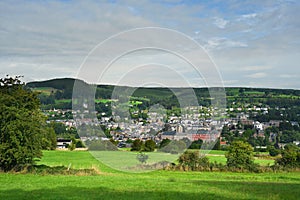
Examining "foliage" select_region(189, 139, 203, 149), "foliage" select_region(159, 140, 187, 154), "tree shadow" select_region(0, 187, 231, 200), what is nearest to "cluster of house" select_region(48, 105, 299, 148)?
"foliage" select_region(189, 139, 203, 149)

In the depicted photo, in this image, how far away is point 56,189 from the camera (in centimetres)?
1992

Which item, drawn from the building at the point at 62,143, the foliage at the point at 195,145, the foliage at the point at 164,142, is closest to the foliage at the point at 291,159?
the foliage at the point at 195,145

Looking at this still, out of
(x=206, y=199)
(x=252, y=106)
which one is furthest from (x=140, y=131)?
(x=252, y=106)

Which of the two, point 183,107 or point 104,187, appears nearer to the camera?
point 104,187

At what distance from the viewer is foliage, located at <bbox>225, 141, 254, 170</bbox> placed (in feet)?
118

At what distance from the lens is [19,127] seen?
2805 centimetres

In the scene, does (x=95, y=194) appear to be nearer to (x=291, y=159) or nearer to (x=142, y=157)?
(x=142, y=157)

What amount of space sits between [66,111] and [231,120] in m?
29.0

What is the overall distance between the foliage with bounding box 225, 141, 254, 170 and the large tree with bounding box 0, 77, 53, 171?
55.5 ft

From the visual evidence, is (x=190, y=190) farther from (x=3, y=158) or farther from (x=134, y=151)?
(x=134, y=151)

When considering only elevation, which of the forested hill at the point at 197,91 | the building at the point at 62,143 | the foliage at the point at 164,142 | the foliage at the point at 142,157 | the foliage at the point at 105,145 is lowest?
the building at the point at 62,143

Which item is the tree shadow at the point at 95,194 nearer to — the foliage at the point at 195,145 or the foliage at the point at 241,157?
the foliage at the point at 241,157

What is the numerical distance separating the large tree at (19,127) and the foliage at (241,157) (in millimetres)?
16907

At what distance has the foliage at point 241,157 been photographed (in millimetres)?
35938
